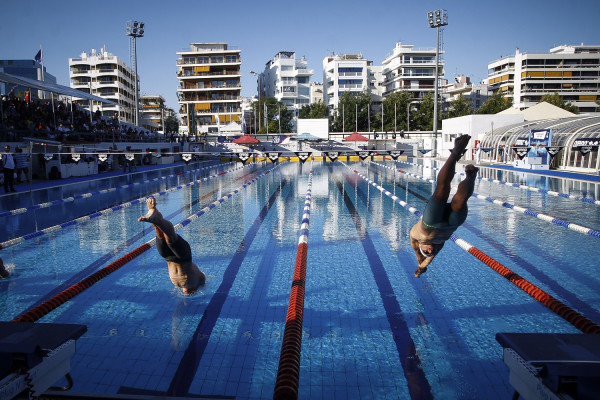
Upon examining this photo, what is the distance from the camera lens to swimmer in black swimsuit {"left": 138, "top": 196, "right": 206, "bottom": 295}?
13.4 ft

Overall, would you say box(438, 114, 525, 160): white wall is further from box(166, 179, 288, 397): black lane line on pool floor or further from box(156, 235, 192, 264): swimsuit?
box(156, 235, 192, 264): swimsuit

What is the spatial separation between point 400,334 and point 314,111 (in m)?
59.7

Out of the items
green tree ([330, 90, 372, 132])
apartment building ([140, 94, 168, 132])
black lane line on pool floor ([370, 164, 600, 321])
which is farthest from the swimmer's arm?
apartment building ([140, 94, 168, 132])

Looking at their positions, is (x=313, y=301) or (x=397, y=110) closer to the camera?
(x=313, y=301)

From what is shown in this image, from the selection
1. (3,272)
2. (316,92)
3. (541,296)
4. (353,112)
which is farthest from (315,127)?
(316,92)

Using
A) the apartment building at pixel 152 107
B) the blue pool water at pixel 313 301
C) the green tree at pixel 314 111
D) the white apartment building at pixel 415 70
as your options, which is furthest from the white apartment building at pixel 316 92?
the blue pool water at pixel 313 301

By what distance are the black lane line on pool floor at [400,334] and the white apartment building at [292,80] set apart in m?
63.7

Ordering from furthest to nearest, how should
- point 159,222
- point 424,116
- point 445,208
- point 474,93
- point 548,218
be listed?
1. point 474,93
2. point 424,116
3. point 548,218
4. point 159,222
5. point 445,208

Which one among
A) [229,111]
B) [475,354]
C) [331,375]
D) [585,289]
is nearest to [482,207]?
[585,289]

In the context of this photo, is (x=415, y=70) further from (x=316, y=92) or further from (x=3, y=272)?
(x=3, y=272)

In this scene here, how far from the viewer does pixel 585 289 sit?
17.0 ft

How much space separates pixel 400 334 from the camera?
4.10 m

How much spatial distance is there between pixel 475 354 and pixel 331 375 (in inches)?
48.7

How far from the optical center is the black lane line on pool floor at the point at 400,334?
3.22m
